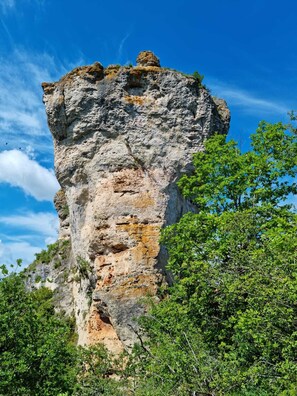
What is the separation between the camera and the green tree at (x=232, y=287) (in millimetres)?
9828

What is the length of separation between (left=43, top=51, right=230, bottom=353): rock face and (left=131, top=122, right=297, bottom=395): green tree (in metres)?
1.74

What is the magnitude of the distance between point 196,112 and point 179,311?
10.7m

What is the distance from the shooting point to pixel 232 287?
11242mm

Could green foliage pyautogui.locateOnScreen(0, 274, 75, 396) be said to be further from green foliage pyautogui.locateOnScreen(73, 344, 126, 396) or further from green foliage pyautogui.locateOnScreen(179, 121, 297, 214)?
green foliage pyautogui.locateOnScreen(179, 121, 297, 214)

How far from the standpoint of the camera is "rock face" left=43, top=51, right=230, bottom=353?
18781mm

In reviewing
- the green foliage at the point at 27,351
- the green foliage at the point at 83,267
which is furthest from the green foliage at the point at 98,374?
the green foliage at the point at 83,267

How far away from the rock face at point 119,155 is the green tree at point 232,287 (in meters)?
1.74

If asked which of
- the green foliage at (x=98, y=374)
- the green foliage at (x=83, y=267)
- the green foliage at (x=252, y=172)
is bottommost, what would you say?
the green foliage at (x=98, y=374)

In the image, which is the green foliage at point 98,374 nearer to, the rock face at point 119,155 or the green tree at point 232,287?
the green tree at point 232,287

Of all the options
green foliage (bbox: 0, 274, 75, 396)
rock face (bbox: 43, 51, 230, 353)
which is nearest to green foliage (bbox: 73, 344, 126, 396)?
green foliage (bbox: 0, 274, 75, 396)

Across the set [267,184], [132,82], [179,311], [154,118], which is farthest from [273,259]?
[132,82]

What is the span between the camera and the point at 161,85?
21.1m

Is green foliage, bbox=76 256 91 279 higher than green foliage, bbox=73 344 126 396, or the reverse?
green foliage, bbox=76 256 91 279

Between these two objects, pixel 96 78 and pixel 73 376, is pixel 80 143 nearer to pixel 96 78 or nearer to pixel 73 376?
pixel 96 78
